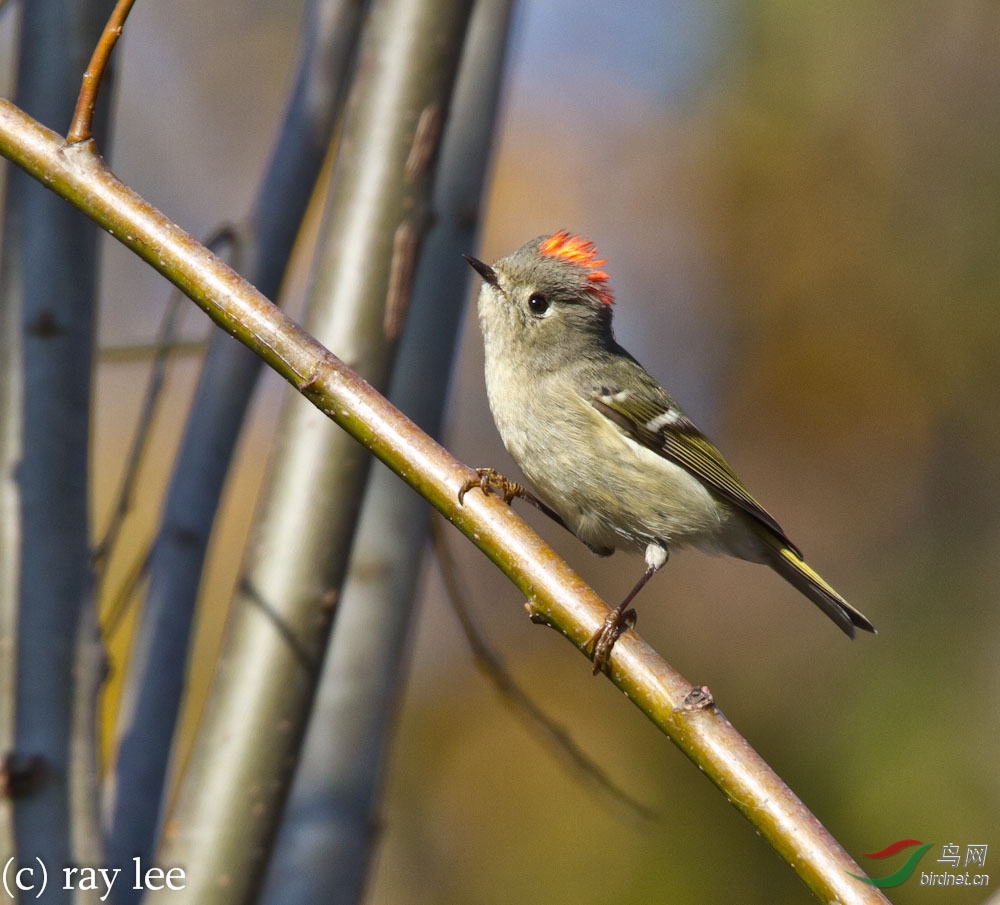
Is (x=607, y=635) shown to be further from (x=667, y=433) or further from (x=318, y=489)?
(x=667, y=433)

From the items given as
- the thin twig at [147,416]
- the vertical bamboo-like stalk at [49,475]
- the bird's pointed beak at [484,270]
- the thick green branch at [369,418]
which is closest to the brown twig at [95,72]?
the thick green branch at [369,418]

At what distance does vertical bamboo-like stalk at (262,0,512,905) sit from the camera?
5.66 ft

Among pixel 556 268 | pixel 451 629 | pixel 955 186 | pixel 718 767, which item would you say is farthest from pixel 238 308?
pixel 955 186

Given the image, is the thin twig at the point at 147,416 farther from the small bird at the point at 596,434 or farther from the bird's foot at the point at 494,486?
the bird's foot at the point at 494,486

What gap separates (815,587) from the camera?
2.29 meters

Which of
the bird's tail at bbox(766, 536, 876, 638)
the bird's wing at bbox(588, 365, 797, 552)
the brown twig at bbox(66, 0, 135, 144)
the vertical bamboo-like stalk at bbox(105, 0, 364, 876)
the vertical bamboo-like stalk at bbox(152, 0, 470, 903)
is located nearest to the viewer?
the brown twig at bbox(66, 0, 135, 144)

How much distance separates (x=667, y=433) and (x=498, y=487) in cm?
86

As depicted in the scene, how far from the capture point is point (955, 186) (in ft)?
16.4

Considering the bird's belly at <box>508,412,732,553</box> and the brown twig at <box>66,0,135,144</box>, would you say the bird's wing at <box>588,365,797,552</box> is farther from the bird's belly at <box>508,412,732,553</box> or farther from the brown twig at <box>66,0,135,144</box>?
the brown twig at <box>66,0,135,144</box>

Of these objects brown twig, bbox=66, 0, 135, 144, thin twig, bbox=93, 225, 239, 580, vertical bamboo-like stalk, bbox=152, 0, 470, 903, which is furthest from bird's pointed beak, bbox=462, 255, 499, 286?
brown twig, bbox=66, 0, 135, 144

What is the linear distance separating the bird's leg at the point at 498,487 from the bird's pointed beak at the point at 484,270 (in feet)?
1.52

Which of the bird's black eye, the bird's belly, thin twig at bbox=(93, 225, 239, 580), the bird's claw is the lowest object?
the bird's claw

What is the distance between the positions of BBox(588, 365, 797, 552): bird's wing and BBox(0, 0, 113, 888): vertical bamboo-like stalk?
1105 mm

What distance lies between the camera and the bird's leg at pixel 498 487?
129 cm
